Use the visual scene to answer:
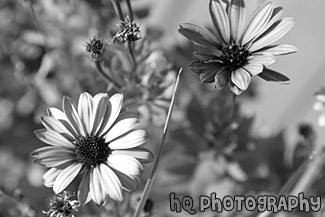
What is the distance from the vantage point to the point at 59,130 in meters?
0.56

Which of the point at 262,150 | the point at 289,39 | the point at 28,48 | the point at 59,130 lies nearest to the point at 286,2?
the point at 289,39

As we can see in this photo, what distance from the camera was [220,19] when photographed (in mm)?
632

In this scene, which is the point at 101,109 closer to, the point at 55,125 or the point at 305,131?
the point at 55,125

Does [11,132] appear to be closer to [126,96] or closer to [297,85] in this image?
[126,96]

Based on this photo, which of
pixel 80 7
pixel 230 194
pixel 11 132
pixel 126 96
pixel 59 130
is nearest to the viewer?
pixel 59 130

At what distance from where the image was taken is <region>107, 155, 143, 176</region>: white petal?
54 centimetres

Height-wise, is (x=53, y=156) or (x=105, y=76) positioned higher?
(x=105, y=76)

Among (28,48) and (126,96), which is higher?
(28,48)

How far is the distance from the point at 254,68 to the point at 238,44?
0.30 ft

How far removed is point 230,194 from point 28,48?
506 mm

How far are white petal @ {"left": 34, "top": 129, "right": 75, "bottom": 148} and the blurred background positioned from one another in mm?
133

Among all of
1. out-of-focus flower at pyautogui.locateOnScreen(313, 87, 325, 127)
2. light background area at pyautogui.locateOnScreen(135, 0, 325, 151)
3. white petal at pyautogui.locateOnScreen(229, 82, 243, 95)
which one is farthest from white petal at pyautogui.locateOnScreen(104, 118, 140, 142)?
light background area at pyautogui.locateOnScreen(135, 0, 325, 151)

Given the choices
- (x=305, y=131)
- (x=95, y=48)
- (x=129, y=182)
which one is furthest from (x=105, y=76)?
(x=305, y=131)

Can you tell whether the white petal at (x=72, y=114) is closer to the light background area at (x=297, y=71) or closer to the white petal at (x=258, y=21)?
the white petal at (x=258, y=21)
